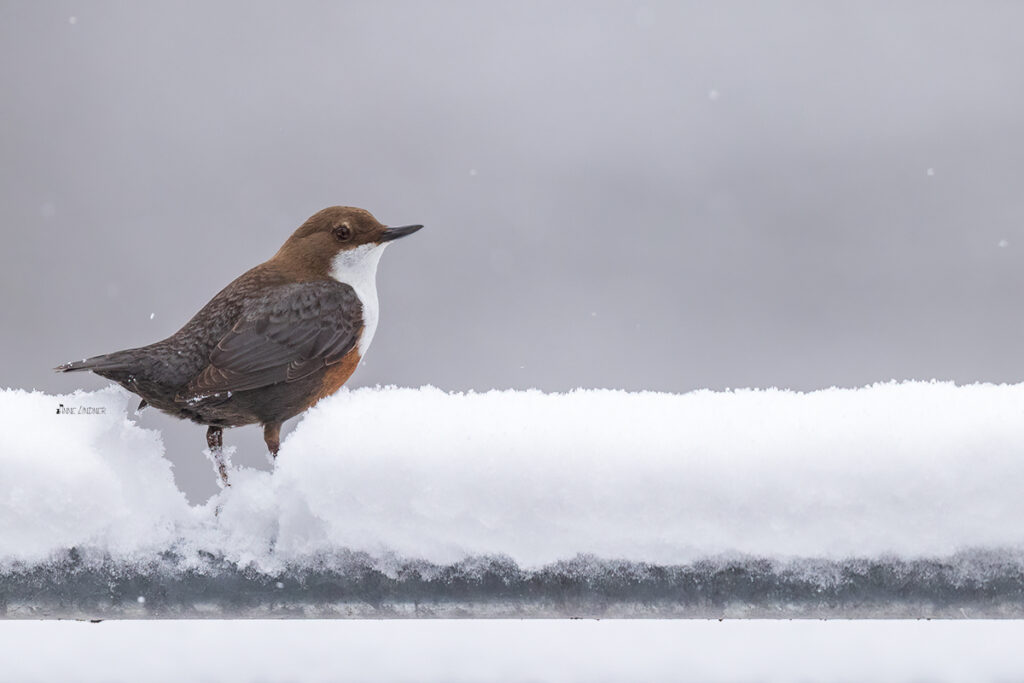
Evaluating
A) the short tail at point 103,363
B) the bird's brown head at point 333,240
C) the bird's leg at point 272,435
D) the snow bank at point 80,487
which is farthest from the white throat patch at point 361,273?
the snow bank at point 80,487

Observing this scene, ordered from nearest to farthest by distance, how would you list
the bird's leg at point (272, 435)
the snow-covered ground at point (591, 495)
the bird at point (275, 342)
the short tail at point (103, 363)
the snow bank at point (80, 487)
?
1. the snow-covered ground at point (591, 495)
2. the snow bank at point (80, 487)
3. the short tail at point (103, 363)
4. the bird at point (275, 342)
5. the bird's leg at point (272, 435)

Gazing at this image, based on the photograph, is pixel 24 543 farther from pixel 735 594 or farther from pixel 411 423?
pixel 735 594

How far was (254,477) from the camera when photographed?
4.22 feet

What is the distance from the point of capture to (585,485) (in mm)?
1083

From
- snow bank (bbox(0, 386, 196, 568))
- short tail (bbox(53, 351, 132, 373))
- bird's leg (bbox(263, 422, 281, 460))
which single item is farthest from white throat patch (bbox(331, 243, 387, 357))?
snow bank (bbox(0, 386, 196, 568))

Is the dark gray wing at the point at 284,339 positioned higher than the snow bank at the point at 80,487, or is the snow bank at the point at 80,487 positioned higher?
the dark gray wing at the point at 284,339

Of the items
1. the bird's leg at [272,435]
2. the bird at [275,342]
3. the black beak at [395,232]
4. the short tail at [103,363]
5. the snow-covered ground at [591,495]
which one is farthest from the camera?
the black beak at [395,232]

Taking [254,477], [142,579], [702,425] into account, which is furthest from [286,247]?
[702,425]

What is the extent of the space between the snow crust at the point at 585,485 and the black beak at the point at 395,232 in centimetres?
111

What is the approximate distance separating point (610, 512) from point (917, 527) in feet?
1.14

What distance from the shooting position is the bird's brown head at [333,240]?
239 centimetres

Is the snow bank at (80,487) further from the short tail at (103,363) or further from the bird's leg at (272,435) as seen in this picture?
the bird's leg at (272,435)

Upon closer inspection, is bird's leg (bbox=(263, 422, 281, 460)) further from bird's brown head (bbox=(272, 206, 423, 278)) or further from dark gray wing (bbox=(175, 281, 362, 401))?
bird's brown head (bbox=(272, 206, 423, 278))

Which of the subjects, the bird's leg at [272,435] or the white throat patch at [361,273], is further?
the white throat patch at [361,273]
